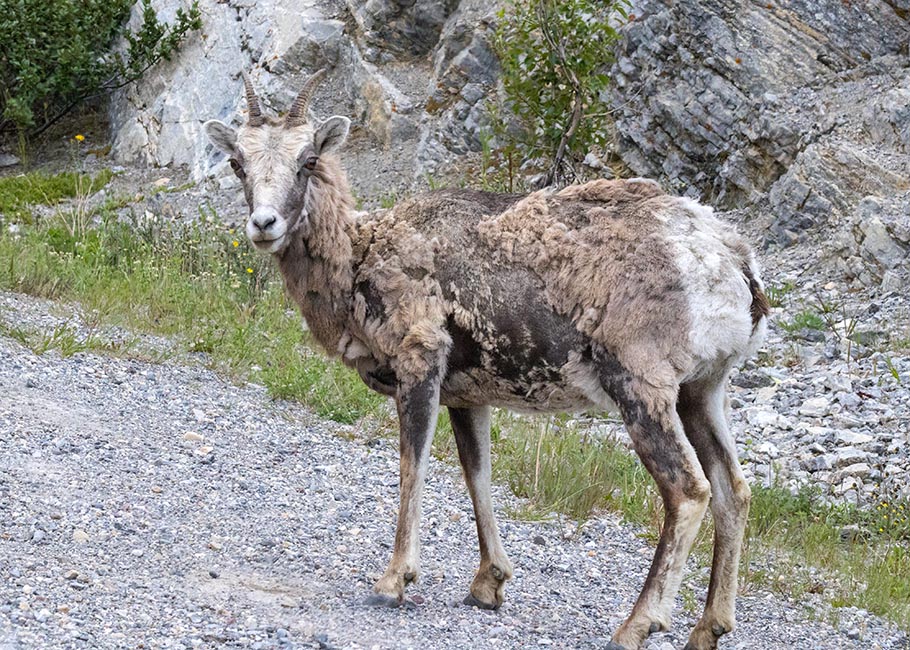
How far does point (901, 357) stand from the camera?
32.5 ft

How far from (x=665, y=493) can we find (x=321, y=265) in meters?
2.19

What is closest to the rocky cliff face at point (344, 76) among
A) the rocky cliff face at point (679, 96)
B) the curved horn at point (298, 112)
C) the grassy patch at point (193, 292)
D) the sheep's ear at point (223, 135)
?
the rocky cliff face at point (679, 96)

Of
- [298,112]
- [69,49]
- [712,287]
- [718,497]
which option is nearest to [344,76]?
[69,49]

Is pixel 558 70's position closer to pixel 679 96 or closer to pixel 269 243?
pixel 679 96

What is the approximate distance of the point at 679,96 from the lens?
13312 mm

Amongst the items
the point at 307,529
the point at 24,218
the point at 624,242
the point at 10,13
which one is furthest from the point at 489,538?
the point at 10,13

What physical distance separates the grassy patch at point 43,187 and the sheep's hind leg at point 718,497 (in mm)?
11892

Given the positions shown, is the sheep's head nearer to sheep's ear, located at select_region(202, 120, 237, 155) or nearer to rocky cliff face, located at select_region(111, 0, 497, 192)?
sheep's ear, located at select_region(202, 120, 237, 155)

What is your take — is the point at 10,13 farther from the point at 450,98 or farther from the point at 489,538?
the point at 489,538

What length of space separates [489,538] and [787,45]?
8.88 metres

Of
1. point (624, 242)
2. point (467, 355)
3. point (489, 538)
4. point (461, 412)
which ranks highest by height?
point (624, 242)

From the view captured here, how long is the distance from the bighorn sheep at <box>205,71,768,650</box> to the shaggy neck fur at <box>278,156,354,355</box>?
0.04 feet

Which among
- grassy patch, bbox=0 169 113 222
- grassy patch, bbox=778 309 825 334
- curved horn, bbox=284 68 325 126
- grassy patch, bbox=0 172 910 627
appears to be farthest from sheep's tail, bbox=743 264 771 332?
grassy patch, bbox=0 169 113 222

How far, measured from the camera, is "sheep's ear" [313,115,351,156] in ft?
20.9
